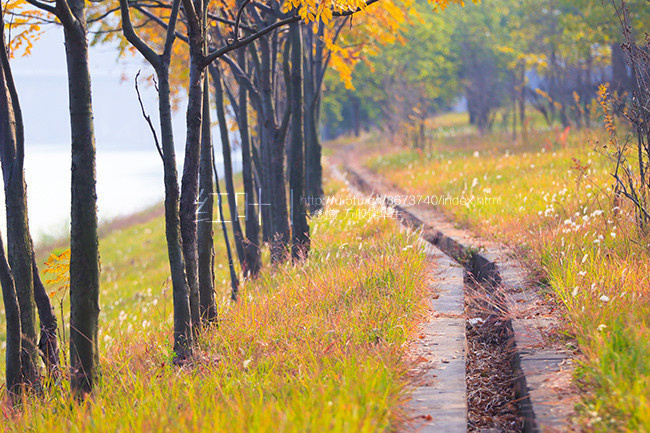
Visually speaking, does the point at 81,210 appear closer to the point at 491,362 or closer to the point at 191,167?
the point at 191,167

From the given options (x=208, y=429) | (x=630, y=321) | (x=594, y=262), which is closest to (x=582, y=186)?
(x=594, y=262)

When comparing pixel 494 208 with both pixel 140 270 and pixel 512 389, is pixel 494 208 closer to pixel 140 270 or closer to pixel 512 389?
pixel 512 389

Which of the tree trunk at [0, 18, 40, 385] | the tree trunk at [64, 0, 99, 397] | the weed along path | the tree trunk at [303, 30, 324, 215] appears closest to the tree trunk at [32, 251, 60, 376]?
the tree trunk at [0, 18, 40, 385]

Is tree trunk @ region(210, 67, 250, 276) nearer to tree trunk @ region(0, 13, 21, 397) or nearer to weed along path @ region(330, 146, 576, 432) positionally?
weed along path @ region(330, 146, 576, 432)

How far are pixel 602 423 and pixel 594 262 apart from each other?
243 centimetres

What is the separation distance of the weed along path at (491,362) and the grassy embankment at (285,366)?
7.6 inches

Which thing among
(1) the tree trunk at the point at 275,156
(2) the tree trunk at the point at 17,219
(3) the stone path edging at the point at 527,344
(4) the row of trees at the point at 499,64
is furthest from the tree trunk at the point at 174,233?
(4) the row of trees at the point at 499,64

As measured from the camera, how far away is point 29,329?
4.62 metres

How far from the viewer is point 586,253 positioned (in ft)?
17.4

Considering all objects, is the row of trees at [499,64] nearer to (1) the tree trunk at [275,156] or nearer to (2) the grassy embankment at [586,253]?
(2) the grassy embankment at [586,253]

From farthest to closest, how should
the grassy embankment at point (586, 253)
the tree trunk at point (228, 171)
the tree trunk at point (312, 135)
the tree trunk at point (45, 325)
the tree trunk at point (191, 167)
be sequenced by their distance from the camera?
the tree trunk at point (312, 135) < the tree trunk at point (228, 171) < the tree trunk at point (45, 325) < the tree trunk at point (191, 167) < the grassy embankment at point (586, 253)

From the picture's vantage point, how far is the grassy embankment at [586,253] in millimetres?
3029

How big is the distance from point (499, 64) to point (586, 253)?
123 ft

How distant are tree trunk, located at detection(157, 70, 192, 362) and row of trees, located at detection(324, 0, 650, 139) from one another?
1322cm
